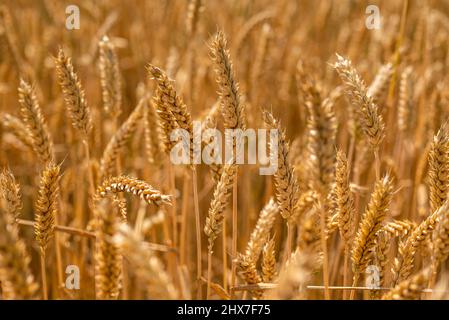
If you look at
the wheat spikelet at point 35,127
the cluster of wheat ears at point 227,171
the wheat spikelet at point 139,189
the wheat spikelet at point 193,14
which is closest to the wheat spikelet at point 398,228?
the cluster of wheat ears at point 227,171

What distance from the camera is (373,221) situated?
119 cm

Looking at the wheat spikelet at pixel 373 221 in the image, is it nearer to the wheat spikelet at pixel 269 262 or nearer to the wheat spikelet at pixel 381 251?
the wheat spikelet at pixel 381 251

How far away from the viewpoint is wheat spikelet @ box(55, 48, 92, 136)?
4.72 ft

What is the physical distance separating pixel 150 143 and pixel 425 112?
1.31 metres

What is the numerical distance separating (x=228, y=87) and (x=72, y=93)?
19.1 inches

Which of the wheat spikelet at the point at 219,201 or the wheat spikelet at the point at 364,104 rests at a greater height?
the wheat spikelet at the point at 364,104

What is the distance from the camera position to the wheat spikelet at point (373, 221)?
3.88 feet

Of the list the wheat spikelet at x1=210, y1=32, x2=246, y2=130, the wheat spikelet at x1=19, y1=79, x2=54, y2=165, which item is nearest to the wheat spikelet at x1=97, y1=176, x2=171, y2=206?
the wheat spikelet at x1=210, y1=32, x2=246, y2=130

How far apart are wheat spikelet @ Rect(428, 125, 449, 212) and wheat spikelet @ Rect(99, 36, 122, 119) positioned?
3.35ft

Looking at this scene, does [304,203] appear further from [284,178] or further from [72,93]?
[72,93]

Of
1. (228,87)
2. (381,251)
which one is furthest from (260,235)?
(228,87)

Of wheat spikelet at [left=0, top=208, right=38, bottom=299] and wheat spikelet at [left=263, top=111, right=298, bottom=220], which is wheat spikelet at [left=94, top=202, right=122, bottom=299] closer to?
wheat spikelet at [left=0, top=208, right=38, bottom=299]

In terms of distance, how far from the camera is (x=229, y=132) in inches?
50.5
